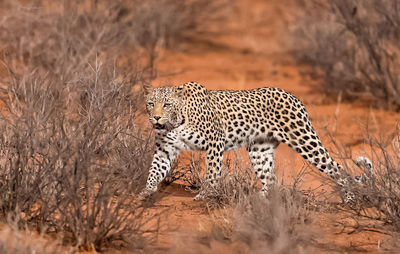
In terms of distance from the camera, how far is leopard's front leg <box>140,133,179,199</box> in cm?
664

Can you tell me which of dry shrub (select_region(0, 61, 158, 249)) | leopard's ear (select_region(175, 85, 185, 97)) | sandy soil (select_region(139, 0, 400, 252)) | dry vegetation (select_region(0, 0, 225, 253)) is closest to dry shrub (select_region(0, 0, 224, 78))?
dry vegetation (select_region(0, 0, 225, 253))

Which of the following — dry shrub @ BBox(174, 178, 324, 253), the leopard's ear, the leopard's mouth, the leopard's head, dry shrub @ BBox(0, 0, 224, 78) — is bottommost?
dry shrub @ BBox(174, 178, 324, 253)

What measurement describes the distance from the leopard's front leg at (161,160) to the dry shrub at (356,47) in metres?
4.67

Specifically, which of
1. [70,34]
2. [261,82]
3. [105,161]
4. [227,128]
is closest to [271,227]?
[227,128]

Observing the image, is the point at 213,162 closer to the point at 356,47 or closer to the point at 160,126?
the point at 160,126

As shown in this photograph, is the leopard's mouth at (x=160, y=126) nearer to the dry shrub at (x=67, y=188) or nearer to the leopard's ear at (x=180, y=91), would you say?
the leopard's ear at (x=180, y=91)

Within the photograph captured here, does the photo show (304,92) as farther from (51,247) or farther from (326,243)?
(51,247)

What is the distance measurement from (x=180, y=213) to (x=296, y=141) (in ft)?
4.37

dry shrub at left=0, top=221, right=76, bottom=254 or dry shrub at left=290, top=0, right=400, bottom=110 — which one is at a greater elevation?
dry shrub at left=290, top=0, right=400, bottom=110

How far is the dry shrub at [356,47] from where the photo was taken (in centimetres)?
1083

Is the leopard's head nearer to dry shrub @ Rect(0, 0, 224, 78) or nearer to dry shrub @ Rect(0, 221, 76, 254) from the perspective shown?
dry shrub @ Rect(0, 221, 76, 254)

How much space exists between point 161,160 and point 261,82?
6.78m

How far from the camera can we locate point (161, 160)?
6.76 m

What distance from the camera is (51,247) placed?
15.3 ft
